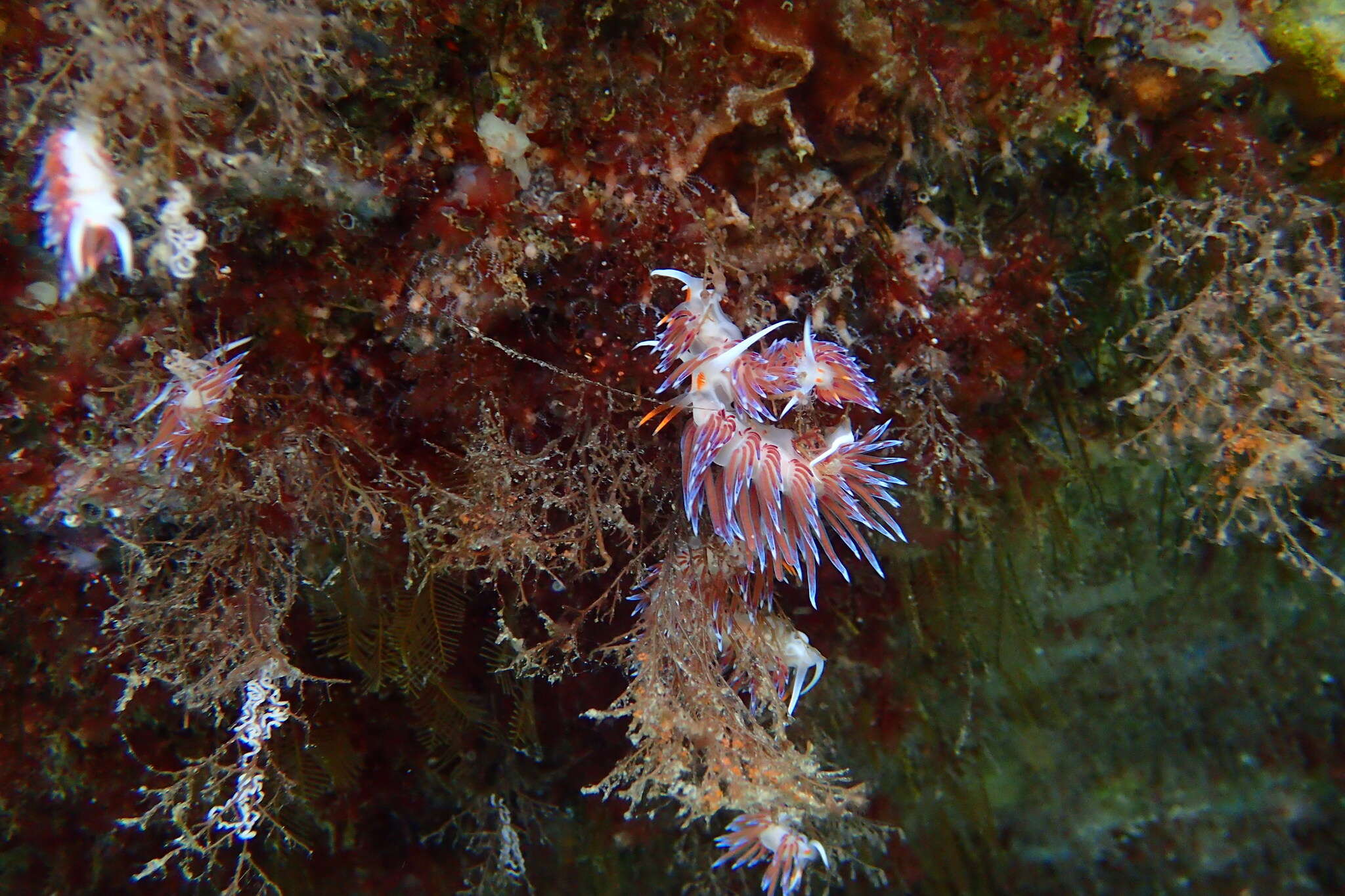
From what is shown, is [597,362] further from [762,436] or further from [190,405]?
[190,405]

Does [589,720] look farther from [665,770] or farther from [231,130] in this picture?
[231,130]

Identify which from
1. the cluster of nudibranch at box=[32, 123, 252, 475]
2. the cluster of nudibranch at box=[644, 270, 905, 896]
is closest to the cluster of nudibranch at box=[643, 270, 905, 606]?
the cluster of nudibranch at box=[644, 270, 905, 896]

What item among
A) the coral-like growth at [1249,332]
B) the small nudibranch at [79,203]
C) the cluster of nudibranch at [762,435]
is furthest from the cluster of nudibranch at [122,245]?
the coral-like growth at [1249,332]

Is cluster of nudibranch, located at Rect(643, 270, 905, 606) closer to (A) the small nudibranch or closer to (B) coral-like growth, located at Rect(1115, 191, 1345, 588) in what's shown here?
(B) coral-like growth, located at Rect(1115, 191, 1345, 588)

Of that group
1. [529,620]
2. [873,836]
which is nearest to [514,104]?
[529,620]

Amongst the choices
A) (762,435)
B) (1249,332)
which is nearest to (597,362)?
(762,435)
